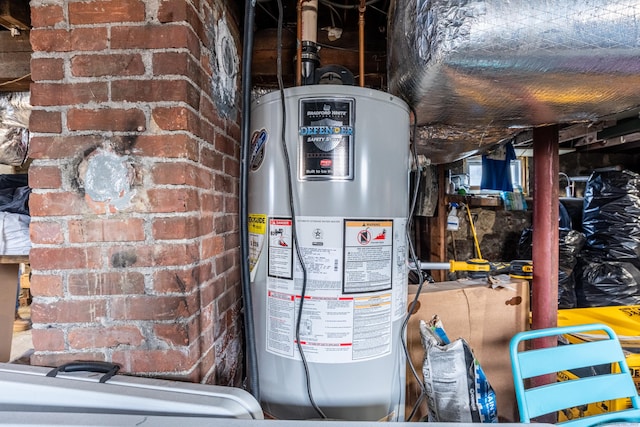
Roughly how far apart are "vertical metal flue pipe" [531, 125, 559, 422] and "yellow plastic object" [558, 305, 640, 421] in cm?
13

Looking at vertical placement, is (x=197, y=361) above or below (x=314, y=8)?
below

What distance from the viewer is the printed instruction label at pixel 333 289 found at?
86cm

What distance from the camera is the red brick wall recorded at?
0.83 metres

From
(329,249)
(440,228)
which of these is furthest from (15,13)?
(440,228)

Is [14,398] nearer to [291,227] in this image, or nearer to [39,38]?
[291,227]

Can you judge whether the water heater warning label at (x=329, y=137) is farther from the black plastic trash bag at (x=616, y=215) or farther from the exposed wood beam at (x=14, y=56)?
the black plastic trash bag at (x=616, y=215)

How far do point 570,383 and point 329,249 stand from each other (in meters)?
1.03

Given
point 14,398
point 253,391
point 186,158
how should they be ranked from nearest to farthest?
point 14,398, point 186,158, point 253,391

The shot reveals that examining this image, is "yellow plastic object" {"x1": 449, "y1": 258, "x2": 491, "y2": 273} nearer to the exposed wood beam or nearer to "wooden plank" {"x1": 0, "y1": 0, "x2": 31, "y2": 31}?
"wooden plank" {"x1": 0, "y1": 0, "x2": 31, "y2": 31}

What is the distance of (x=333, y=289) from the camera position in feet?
2.83

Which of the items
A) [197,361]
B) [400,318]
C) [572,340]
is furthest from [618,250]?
[197,361]

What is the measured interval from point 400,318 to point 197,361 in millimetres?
597

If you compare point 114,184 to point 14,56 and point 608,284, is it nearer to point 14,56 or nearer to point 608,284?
point 14,56

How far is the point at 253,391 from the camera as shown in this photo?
37.3 inches
